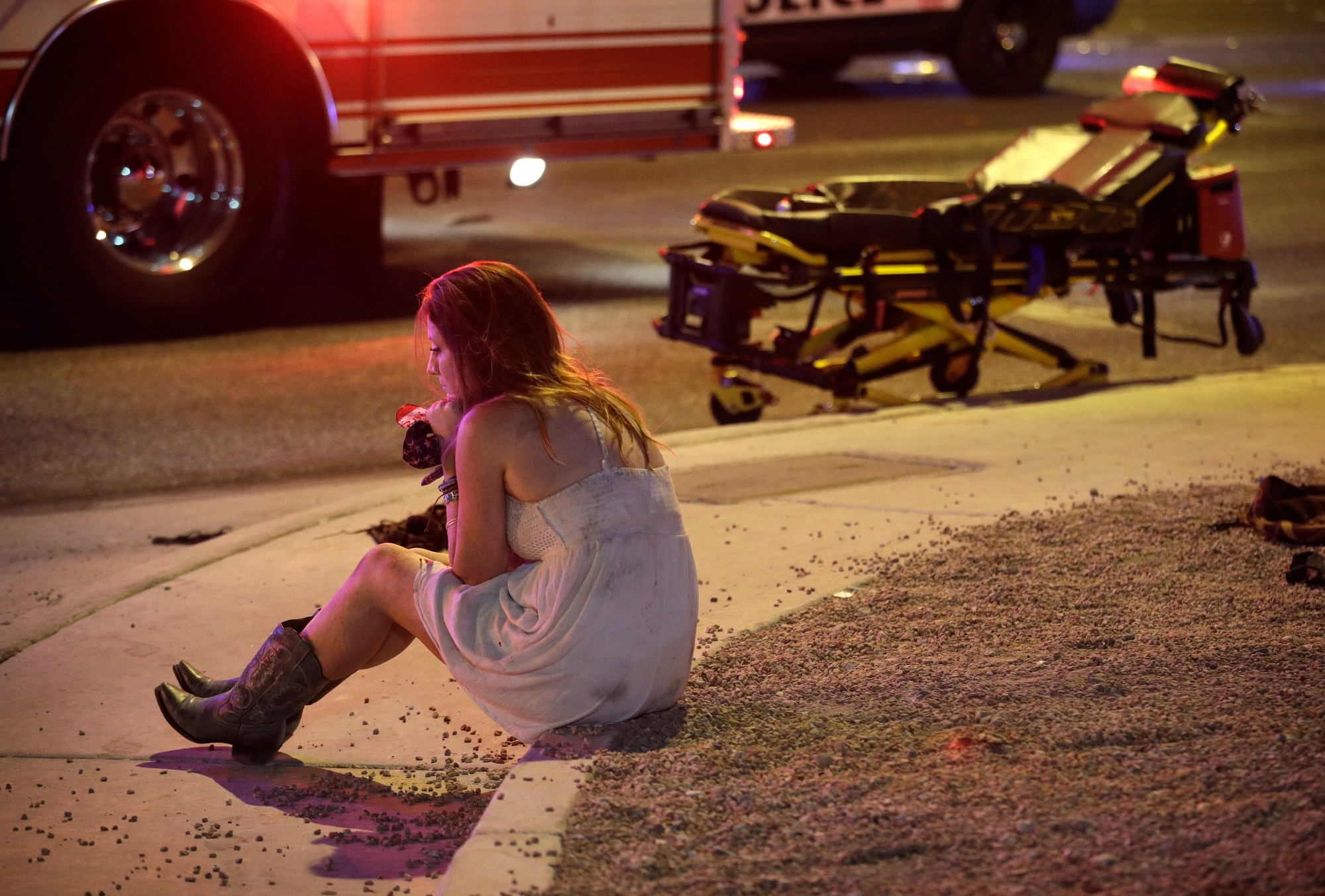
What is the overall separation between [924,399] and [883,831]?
4.45m

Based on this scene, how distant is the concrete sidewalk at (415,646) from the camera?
357 cm

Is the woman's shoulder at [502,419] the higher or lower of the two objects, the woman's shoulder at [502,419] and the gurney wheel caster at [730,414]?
the higher

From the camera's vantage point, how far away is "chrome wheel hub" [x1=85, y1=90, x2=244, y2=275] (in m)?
9.51

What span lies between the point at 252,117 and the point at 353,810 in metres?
6.64

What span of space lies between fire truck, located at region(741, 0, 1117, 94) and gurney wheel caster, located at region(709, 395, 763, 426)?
1121cm

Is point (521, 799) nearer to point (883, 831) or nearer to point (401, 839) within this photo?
point (401, 839)

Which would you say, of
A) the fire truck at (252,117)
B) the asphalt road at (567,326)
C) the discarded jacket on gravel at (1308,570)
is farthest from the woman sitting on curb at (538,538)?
the fire truck at (252,117)

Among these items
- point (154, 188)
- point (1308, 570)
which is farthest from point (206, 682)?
point (154, 188)

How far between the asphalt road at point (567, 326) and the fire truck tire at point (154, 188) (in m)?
0.35

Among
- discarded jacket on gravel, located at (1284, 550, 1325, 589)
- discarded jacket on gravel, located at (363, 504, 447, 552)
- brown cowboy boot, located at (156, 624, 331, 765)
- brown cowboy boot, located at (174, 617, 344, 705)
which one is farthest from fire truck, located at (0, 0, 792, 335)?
discarded jacket on gravel, located at (1284, 550, 1325, 589)

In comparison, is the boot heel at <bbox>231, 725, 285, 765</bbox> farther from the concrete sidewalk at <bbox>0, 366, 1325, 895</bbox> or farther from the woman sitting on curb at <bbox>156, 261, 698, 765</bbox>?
the woman sitting on curb at <bbox>156, 261, 698, 765</bbox>

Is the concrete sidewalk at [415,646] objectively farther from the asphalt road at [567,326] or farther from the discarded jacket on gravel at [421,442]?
the asphalt road at [567,326]

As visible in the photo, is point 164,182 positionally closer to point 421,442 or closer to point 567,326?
point 567,326

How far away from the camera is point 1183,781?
337cm
